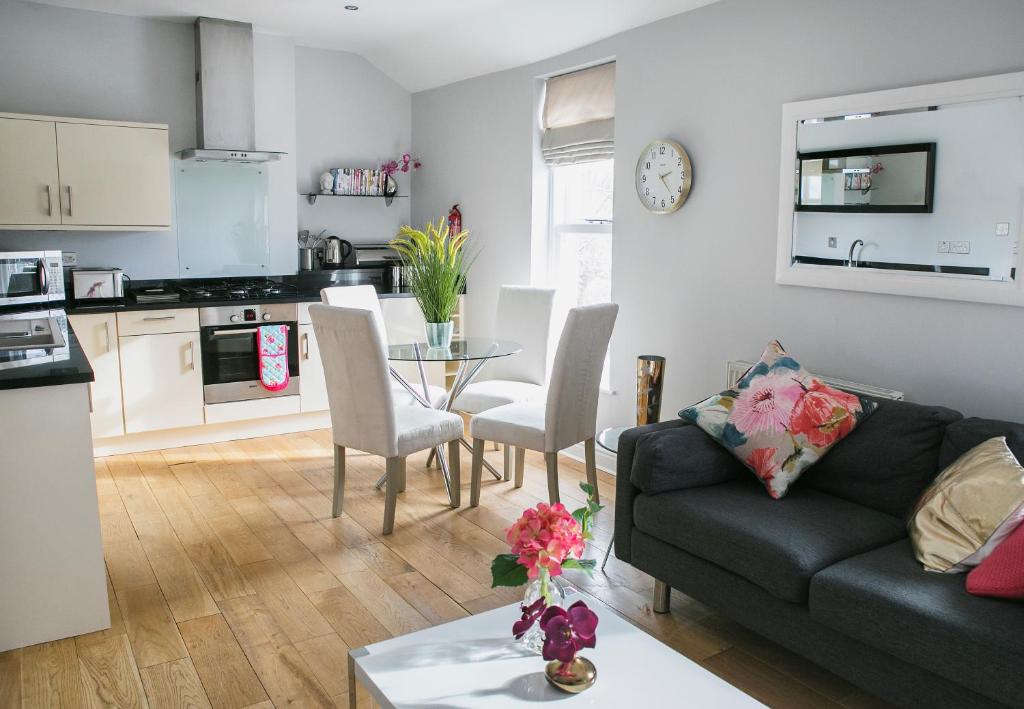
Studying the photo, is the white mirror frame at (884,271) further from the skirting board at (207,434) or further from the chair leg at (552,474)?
the skirting board at (207,434)

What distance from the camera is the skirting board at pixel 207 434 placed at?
496 centimetres

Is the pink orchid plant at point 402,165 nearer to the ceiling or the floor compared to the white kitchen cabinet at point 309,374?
nearer to the ceiling

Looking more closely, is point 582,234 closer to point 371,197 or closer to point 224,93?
point 371,197

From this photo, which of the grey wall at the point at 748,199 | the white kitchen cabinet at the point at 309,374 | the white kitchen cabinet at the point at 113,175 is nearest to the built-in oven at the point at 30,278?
the white kitchen cabinet at the point at 113,175

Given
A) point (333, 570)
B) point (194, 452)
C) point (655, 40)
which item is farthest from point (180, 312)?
point (655, 40)

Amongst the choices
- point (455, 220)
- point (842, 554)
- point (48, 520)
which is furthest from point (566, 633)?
point (455, 220)

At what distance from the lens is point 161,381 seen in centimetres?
495

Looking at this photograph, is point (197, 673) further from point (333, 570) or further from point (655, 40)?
point (655, 40)

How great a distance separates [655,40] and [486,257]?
2012 mm

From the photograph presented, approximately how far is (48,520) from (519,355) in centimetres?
261

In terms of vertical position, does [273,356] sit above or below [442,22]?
below

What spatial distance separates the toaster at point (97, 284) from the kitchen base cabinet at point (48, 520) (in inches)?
88.4

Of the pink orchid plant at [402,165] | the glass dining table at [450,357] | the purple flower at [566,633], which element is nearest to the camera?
the purple flower at [566,633]

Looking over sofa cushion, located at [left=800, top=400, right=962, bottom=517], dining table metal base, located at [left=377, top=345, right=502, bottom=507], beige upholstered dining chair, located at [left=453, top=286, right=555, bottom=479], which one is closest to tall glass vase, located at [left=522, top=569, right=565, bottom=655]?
sofa cushion, located at [left=800, top=400, right=962, bottom=517]
